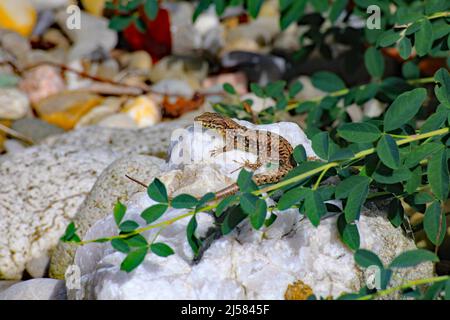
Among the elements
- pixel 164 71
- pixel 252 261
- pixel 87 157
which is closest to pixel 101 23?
Answer: pixel 164 71

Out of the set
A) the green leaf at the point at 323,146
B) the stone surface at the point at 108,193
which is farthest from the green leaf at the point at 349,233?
the stone surface at the point at 108,193

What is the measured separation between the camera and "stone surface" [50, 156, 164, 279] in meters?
4.24

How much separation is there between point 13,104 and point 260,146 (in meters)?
3.85

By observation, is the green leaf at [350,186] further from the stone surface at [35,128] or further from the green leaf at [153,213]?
the stone surface at [35,128]

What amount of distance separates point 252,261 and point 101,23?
18.4 feet

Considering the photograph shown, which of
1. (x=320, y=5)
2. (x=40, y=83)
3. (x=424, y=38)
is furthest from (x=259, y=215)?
(x=40, y=83)

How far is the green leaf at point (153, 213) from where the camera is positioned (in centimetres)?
301

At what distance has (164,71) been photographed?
763cm

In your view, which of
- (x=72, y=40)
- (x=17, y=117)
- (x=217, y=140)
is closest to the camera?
(x=217, y=140)

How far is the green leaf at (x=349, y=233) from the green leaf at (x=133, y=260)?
0.85 metres

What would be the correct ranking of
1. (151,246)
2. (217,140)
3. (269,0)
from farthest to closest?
(269,0)
(217,140)
(151,246)

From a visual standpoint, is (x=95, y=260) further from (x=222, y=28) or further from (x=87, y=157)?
(x=222, y=28)

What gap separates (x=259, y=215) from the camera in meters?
3.01
